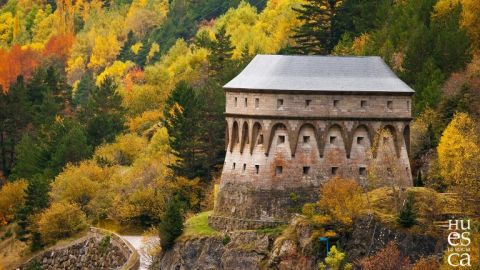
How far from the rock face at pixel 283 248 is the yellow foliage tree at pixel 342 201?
0.68 meters

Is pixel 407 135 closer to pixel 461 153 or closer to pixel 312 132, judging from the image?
pixel 461 153

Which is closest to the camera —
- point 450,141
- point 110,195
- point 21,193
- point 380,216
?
point 380,216

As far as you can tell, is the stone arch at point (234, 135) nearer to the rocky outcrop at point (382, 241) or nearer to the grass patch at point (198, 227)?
the grass patch at point (198, 227)

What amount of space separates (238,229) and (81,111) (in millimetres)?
61404

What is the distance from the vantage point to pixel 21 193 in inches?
5354

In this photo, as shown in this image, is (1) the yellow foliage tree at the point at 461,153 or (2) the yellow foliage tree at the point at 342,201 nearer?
(2) the yellow foliage tree at the point at 342,201

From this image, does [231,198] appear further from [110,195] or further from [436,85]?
[110,195]

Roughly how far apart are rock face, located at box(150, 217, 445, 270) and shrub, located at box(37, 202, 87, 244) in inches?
855

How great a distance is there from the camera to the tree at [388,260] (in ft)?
280

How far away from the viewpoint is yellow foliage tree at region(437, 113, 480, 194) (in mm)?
92312

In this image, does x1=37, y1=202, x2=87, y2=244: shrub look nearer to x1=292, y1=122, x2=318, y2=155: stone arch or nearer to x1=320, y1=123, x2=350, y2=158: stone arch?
x1=292, y1=122, x2=318, y2=155: stone arch

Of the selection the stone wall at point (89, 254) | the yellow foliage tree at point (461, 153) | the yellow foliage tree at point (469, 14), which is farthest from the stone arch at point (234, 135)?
the yellow foliage tree at point (469, 14)

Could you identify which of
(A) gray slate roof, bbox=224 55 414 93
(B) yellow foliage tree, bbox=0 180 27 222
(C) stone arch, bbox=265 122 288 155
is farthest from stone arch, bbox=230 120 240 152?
(B) yellow foliage tree, bbox=0 180 27 222

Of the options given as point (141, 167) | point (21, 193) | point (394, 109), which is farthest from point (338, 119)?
point (21, 193)
